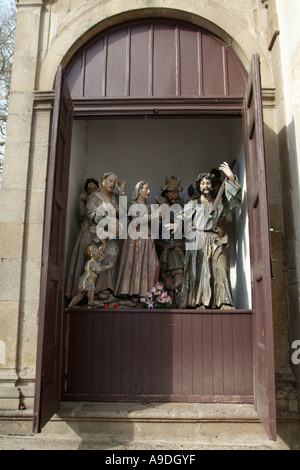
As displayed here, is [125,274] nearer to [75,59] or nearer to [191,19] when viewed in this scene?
[75,59]

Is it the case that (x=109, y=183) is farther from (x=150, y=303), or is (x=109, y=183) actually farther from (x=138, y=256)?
(x=150, y=303)

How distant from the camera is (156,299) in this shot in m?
5.13

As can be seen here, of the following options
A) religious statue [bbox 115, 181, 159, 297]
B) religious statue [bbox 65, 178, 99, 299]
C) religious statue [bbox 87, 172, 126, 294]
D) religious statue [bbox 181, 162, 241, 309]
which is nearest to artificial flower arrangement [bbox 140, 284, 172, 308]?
religious statue [bbox 115, 181, 159, 297]

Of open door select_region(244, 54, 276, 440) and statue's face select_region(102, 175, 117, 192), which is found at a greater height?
statue's face select_region(102, 175, 117, 192)

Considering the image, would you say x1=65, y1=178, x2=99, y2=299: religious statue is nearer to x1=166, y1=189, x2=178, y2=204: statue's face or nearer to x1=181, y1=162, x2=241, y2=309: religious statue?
x1=166, y1=189, x2=178, y2=204: statue's face

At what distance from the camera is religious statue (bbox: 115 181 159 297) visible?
525cm

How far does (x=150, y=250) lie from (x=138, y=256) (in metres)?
0.18

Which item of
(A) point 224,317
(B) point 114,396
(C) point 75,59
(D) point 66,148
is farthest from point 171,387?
(C) point 75,59

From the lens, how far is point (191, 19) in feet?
16.9

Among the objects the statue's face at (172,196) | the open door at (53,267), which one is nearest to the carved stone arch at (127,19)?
the open door at (53,267)

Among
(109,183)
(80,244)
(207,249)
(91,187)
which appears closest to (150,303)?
(207,249)

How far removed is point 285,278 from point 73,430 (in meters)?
2.60

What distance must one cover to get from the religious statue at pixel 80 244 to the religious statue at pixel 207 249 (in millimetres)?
1302
